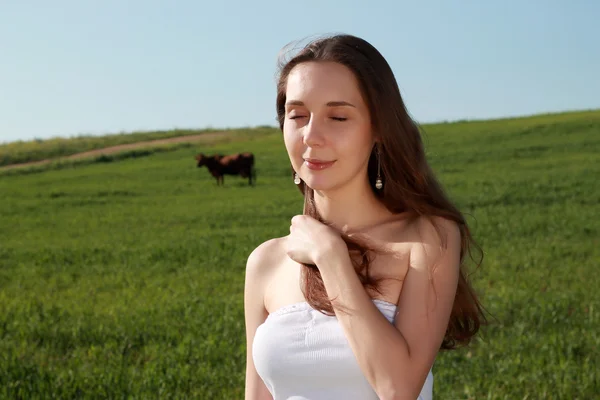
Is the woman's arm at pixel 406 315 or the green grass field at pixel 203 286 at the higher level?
the woman's arm at pixel 406 315

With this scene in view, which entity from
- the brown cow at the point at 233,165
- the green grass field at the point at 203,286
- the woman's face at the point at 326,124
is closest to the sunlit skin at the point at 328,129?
the woman's face at the point at 326,124

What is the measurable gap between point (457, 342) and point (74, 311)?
806 centimetres

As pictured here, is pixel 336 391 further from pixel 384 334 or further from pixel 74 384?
pixel 74 384

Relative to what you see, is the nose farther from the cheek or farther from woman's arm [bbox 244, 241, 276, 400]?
woman's arm [bbox 244, 241, 276, 400]

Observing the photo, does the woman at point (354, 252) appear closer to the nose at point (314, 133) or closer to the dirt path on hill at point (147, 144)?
the nose at point (314, 133)

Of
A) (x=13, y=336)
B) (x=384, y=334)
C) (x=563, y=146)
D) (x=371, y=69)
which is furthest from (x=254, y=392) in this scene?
(x=563, y=146)

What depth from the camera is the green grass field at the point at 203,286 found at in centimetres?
692

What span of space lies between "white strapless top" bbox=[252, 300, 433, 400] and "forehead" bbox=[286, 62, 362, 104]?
27.1 inches

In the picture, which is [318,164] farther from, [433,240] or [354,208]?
[433,240]

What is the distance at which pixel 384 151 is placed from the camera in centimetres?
271

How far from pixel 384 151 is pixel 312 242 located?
416 millimetres

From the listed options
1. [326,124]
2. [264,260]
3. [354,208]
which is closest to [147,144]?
[264,260]

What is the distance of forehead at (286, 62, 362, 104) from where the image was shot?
2.56m

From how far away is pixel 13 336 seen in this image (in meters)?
8.91
